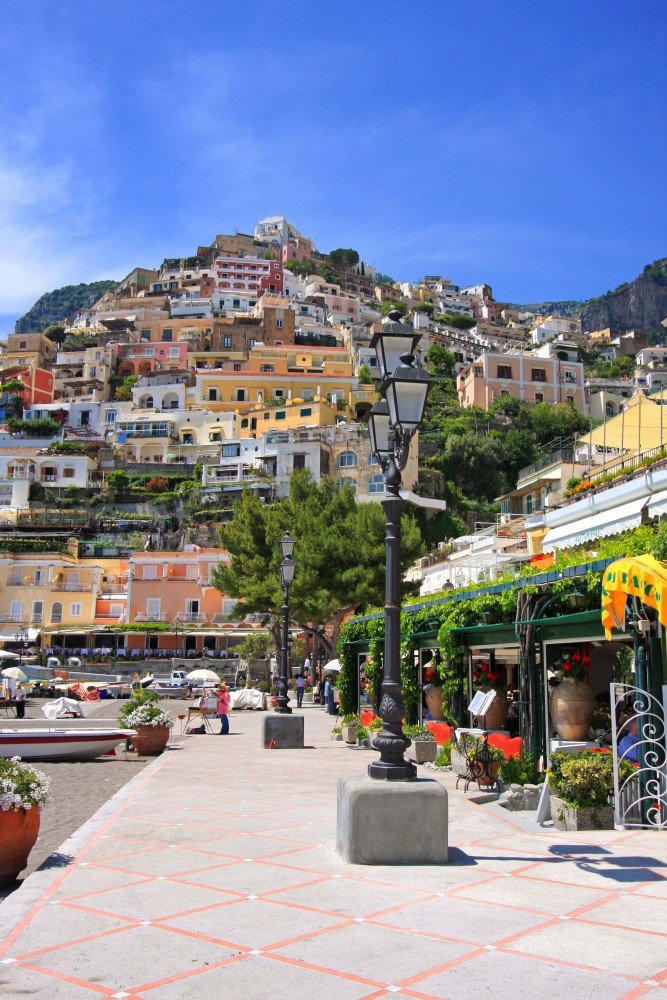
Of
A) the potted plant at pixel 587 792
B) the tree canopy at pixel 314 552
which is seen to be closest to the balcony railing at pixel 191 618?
the tree canopy at pixel 314 552

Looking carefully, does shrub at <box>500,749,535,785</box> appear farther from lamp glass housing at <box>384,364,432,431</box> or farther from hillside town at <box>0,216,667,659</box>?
hillside town at <box>0,216,667,659</box>

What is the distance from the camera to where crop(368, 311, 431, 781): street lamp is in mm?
6980

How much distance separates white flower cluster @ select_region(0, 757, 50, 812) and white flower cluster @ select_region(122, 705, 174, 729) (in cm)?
1037

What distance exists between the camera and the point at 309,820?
8.66 m

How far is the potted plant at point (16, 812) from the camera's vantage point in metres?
6.15

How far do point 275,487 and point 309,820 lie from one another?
55.7m

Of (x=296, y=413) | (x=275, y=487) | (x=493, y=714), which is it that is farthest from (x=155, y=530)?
(x=493, y=714)

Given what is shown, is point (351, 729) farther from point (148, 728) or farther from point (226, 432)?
point (226, 432)

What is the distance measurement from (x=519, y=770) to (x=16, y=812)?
19.9 ft

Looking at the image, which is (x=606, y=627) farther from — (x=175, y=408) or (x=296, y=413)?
(x=175, y=408)

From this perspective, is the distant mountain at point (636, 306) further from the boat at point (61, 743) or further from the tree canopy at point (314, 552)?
the boat at point (61, 743)

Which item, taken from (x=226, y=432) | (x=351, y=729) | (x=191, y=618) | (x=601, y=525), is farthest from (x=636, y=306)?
(x=351, y=729)

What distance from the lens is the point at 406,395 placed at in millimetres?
7320

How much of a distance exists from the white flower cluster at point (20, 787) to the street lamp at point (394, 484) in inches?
99.9
